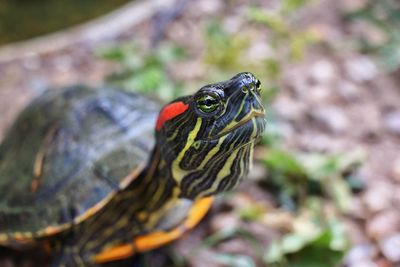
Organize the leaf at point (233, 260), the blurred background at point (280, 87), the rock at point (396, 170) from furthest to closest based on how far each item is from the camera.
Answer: the rock at point (396, 170), the blurred background at point (280, 87), the leaf at point (233, 260)

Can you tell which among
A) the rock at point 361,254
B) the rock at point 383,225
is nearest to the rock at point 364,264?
the rock at point 361,254

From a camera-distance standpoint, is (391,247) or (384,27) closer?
(391,247)

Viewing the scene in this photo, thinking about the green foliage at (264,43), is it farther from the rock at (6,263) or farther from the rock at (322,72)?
the rock at (6,263)

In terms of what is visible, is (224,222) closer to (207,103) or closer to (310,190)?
(310,190)

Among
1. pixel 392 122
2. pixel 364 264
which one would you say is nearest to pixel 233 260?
pixel 364 264

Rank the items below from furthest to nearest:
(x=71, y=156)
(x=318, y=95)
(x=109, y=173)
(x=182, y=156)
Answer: (x=318, y=95), (x=71, y=156), (x=109, y=173), (x=182, y=156)

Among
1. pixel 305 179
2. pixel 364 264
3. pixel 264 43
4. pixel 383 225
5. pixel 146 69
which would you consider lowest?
pixel 364 264

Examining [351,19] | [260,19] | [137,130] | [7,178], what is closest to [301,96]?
[260,19]

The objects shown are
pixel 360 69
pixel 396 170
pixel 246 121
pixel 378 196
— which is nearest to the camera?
pixel 246 121
